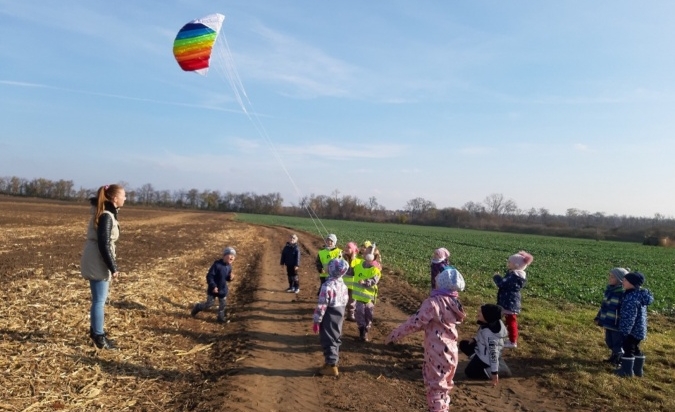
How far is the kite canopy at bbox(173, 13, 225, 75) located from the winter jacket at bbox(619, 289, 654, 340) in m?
9.77

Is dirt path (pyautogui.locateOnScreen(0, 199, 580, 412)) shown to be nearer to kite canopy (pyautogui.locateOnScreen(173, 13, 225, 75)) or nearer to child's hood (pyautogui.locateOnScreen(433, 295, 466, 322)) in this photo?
child's hood (pyautogui.locateOnScreen(433, 295, 466, 322))

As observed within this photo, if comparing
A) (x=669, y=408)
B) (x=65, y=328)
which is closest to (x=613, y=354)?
(x=669, y=408)

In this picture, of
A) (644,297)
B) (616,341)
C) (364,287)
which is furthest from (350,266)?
(644,297)

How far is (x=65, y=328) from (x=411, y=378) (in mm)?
5751

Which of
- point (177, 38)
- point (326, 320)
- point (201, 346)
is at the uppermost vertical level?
point (177, 38)

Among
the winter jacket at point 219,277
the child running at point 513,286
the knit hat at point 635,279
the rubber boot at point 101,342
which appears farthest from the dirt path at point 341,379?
the knit hat at point 635,279

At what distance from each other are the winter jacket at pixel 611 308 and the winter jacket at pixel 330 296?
Result: 15.0ft

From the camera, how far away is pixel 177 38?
423 inches

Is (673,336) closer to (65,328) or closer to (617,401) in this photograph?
(617,401)

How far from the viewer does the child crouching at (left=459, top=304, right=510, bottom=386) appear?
6441mm

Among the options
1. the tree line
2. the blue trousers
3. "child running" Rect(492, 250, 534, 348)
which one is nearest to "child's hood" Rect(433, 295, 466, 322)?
"child running" Rect(492, 250, 534, 348)

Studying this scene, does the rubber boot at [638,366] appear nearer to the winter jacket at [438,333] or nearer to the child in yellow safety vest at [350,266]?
the winter jacket at [438,333]

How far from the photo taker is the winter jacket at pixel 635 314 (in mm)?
7305

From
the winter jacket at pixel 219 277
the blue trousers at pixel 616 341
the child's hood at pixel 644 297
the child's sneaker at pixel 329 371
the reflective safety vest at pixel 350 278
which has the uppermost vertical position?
the child's hood at pixel 644 297
